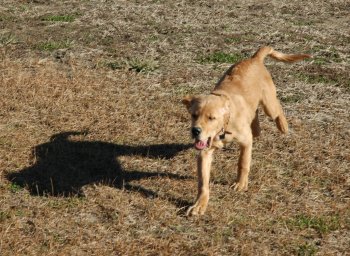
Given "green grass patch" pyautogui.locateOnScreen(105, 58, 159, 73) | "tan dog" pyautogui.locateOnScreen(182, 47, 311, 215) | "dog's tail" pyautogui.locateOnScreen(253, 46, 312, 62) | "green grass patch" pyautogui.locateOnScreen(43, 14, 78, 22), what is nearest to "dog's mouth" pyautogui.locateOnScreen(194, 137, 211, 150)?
"tan dog" pyautogui.locateOnScreen(182, 47, 311, 215)

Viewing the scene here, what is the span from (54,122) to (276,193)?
121 inches

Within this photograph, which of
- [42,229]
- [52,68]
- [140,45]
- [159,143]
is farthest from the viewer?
[140,45]

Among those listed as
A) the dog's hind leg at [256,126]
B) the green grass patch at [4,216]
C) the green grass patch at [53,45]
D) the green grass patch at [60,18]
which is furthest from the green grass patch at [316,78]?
the green grass patch at [4,216]

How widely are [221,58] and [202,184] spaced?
5.27 meters

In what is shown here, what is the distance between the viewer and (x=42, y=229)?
572 centimetres

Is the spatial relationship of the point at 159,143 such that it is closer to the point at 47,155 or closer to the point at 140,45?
the point at 47,155

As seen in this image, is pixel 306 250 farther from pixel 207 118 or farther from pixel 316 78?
pixel 316 78

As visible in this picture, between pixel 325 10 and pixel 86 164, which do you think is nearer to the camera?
pixel 86 164

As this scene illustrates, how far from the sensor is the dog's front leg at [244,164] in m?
6.59

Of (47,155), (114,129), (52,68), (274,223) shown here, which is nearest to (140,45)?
(52,68)

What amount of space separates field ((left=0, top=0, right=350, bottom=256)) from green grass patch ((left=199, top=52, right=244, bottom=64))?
45mm

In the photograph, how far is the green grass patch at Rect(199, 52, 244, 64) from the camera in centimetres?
1104

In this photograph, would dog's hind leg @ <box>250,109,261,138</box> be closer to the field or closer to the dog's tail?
the field

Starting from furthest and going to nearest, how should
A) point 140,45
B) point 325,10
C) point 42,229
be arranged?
point 325,10 < point 140,45 < point 42,229
